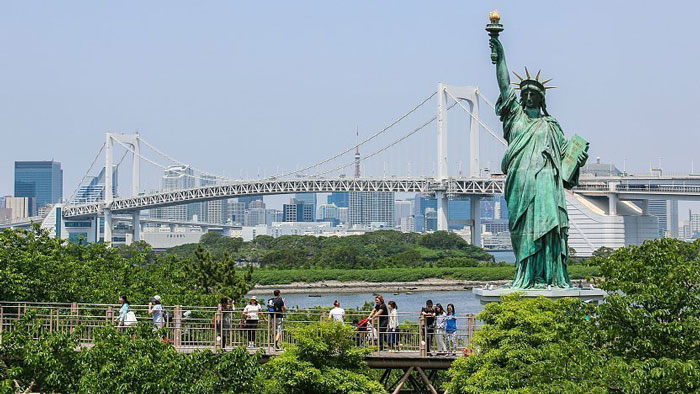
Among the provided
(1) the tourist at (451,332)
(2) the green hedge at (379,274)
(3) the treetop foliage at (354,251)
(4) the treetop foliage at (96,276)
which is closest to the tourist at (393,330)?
(1) the tourist at (451,332)

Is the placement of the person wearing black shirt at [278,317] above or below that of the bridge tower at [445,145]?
below

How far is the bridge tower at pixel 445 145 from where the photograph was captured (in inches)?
3763

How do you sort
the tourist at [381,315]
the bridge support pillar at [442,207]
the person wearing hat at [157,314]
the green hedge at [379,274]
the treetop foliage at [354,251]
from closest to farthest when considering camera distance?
the tourist at [381,315]
the person wearing hat at [157,314]
the green hedge at [379,274]
the treetop foliage at [354,251]
the bridge support pillar at [442,207]

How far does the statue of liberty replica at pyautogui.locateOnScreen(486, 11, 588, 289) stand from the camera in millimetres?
15516

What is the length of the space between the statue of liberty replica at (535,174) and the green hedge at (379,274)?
54017 mm

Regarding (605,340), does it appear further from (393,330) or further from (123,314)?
(123,314)

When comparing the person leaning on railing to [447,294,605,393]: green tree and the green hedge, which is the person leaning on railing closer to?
[447,294,605,393]: green tree

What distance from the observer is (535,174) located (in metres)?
15.7

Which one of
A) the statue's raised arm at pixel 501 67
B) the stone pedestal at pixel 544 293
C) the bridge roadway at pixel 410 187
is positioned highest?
the bridge roadway at pixel 410 187

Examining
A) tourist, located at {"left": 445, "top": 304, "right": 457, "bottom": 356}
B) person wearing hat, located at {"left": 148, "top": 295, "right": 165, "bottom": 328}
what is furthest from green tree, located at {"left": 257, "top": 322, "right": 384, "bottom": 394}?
person wearing hat, located at {"left": 148, "top": 295, "right": 165, "bottom": 328}

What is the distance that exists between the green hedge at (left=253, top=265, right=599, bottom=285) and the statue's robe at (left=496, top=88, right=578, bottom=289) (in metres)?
54.1

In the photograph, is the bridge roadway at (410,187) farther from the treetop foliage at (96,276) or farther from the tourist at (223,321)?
the tourist at (223,321)

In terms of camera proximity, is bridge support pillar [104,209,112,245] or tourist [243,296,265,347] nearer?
tourist [243,296,265,347]

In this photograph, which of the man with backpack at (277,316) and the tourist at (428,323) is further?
the man with backpack at (277,316)
